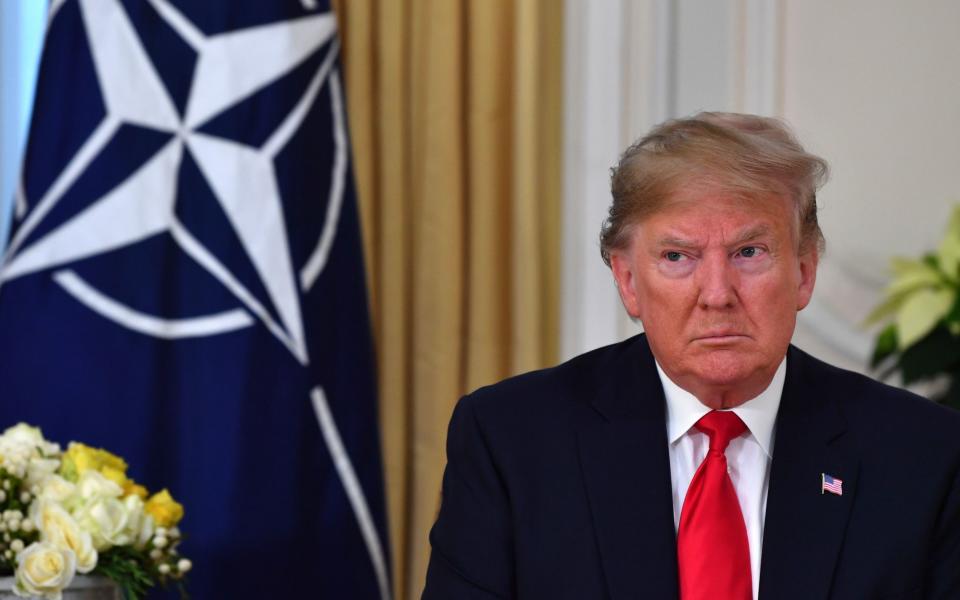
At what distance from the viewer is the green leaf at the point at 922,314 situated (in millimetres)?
3176

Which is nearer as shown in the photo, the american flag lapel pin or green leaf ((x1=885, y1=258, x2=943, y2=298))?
the american flag lapel pin

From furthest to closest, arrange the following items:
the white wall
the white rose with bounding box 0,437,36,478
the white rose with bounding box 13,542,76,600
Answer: the white wall → the white rose with bounding box 0,437,36,478 → the white rose with bounding box 13,542,76,600

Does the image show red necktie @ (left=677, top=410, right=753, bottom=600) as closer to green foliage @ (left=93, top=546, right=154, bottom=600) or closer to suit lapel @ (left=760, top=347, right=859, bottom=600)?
suit lapel @ (left=760, top=347, right=859, bottom=600)

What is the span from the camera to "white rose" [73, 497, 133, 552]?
217 cm

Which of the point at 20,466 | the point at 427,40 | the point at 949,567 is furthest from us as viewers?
the point at 427,40

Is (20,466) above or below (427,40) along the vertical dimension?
below

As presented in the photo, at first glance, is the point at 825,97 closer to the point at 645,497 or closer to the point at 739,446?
the point at 739,446

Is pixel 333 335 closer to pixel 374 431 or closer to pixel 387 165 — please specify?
pixel 374 431

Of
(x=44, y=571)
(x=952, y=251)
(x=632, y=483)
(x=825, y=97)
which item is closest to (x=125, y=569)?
(x=44, y=571)

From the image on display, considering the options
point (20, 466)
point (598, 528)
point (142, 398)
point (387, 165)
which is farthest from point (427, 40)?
point (598, 528)

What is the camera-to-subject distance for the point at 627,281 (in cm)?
190

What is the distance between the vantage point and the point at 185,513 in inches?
111

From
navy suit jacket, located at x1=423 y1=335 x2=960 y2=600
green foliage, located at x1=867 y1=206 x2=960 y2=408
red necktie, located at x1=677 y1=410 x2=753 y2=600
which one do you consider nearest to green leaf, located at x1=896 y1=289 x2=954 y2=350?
green foliage, located at x1=867 y1=206 x2=960 y2=408

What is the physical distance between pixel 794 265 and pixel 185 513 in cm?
151
